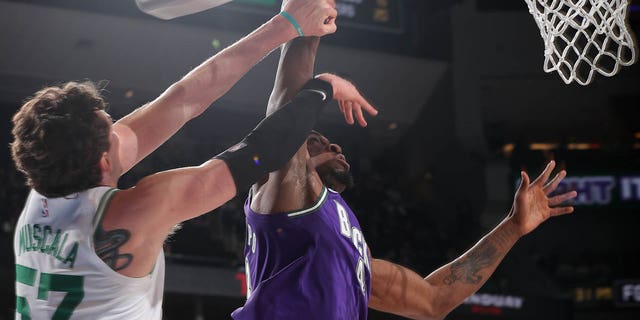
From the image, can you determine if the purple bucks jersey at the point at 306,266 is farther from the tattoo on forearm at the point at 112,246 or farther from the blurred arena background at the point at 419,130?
the blurred arena background at the point at 419,130

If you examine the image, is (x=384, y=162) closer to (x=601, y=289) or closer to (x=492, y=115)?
(x=492, y=115)

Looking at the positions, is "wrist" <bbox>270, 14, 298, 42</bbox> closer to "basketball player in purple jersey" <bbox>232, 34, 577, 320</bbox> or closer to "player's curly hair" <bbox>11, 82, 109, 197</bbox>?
"basketball player in purple jersey" <bbox>232, 34, 577, 320</bbox>

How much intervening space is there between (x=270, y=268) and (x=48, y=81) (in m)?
9.26

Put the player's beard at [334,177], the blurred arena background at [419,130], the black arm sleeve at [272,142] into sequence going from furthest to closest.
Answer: the blurred arena background at [419,130], the player's beard at [334,177], the black arm sleeve at [272,142]

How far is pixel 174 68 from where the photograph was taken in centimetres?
1102

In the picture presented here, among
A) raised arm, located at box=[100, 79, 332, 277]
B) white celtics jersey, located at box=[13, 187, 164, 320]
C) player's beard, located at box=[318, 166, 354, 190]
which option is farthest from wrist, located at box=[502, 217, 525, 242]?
white celtics jersey, located at box=[13, 187, 164, 320]

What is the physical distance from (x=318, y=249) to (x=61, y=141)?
1.01m

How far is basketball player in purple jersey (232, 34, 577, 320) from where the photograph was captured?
2.41m

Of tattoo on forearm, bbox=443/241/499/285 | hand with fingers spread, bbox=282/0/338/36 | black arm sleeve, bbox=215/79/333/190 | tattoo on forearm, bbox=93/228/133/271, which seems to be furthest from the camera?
tattoo on forearm, bbox=443/241/499/285

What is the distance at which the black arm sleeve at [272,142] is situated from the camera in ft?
5.90

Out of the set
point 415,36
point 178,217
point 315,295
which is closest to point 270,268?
point 315,295

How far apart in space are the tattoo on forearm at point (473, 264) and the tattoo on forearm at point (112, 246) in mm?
1555

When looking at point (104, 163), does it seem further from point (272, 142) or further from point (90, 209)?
point (272, 142)

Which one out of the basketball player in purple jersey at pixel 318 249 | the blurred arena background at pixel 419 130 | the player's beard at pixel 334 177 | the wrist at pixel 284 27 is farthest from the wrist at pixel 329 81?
the blurred arena background at pixel 419 130
